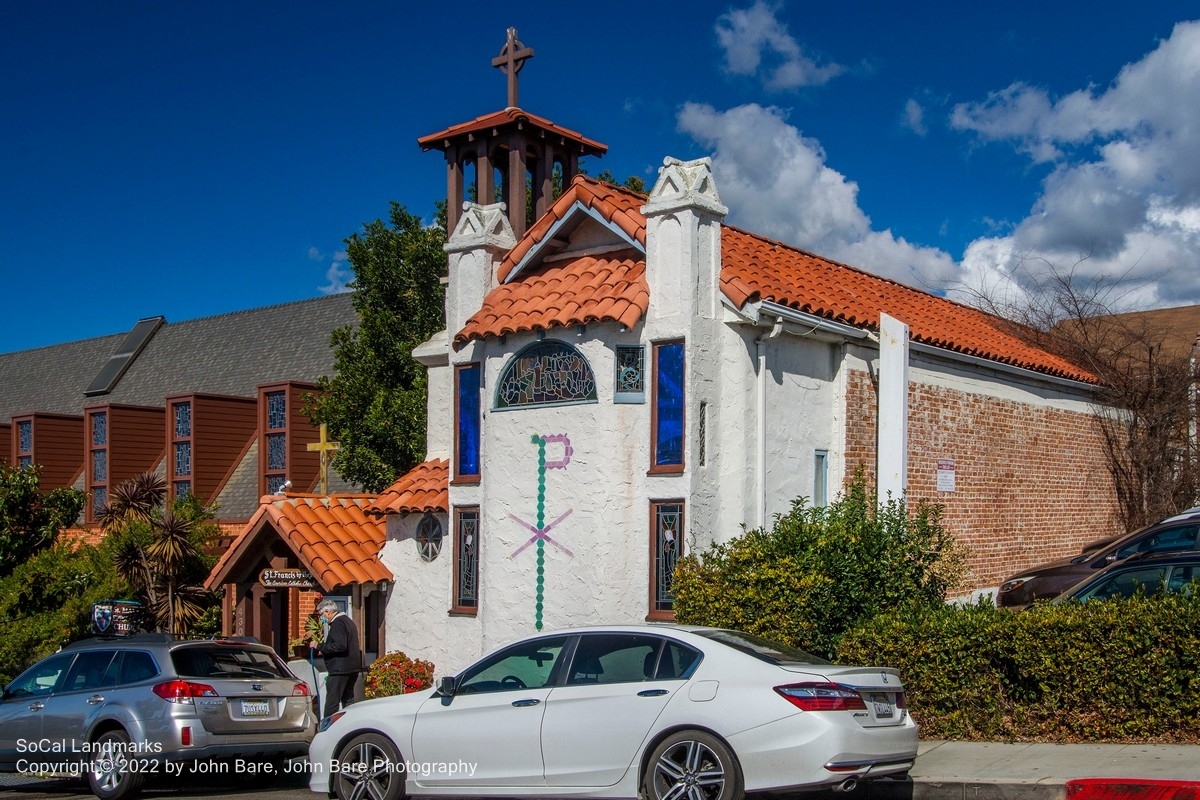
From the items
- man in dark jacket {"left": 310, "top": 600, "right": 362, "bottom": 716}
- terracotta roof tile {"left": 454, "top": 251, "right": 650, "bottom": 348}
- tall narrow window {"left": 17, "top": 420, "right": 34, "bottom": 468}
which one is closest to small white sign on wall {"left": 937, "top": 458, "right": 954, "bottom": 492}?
terracotta roof tile {"left": 454, "top": 251, "right": 650, "bottom": 348}

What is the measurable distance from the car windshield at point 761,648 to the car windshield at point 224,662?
5089 mm

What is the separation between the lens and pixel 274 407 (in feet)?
84.6

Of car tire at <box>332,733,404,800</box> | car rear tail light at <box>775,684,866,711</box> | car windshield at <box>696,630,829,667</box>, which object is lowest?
car tire at <box>332,733,404,800</box>

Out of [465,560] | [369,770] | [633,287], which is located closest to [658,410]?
[633,287]

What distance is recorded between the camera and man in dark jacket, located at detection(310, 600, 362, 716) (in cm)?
1238

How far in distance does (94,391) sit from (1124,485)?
2616cm

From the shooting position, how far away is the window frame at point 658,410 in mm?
13195

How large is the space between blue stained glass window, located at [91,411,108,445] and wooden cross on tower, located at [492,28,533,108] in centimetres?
1551

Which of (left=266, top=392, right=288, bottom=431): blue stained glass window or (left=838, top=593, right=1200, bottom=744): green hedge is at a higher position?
(left=266, top=392, right=288, bottom=431): blue stained glass window

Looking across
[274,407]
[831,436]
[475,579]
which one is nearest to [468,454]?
[475,579]

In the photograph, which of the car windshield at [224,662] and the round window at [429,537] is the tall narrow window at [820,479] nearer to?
the round window at [429,537]

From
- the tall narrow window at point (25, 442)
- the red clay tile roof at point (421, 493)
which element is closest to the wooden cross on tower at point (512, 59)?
the red clay tile roof at point (421, 493)

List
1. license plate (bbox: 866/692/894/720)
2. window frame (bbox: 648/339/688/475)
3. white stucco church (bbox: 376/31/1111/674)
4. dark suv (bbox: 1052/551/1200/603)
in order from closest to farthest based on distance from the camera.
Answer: license plate (bbox: 866/692/894/720) < dark suv (bbox: 1052/551/1200/603) < window frame (bbox: 648/339/688/475) < white stucco church (bbox: 376/31/1111/674)

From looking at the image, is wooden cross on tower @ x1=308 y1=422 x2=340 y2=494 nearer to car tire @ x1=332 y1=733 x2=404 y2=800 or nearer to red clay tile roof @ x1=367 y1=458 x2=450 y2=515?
red clay tile roof @ x1=367 y1=458 x2=450 y2=515
